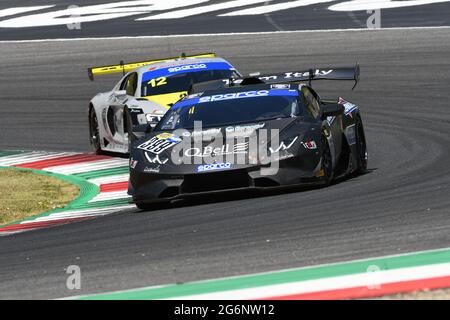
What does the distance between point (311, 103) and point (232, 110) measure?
0.82 m

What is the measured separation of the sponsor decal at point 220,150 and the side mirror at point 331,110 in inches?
44.3

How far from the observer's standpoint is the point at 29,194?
1445 centimetres

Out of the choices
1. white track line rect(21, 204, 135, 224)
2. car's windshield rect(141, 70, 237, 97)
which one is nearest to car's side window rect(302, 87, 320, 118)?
white track line rect(21, 204, 135, 224)

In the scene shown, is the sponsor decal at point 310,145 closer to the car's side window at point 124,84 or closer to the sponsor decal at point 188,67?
the sponsor decal at point 188,67

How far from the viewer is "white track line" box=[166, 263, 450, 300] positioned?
289 inches

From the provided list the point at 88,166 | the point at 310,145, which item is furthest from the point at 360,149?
the point at 88,166

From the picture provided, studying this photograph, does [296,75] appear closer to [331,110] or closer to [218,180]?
[331,110]

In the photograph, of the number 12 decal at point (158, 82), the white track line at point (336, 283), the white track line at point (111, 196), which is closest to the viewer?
the white track line at point (336, 283)

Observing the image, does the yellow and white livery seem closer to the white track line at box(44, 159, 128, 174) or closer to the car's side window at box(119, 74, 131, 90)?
the car's side window at box(119, 74, 131, 90)

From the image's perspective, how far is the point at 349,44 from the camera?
24875 millimetres

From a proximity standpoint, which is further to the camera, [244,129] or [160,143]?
[160,143]

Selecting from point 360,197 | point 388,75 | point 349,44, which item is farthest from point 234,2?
point 360,197

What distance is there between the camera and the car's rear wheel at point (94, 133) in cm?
1748

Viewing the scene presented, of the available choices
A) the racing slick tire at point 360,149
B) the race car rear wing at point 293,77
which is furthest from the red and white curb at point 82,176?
the racing slick tire at point 360,149
